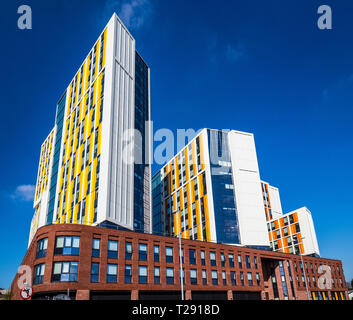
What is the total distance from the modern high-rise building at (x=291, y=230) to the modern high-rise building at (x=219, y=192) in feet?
68.7

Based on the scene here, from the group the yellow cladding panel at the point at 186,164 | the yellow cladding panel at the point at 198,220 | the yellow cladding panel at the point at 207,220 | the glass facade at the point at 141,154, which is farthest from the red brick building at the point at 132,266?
the yellow cladding panel at the point at 186,164

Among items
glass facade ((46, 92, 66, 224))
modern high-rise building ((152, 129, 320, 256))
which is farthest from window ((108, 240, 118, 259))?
glass facade ((46, 92, 66, 224))

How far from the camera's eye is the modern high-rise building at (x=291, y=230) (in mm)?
89550

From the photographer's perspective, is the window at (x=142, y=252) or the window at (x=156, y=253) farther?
the window at (x=156, y=253)

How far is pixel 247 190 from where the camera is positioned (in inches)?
3051

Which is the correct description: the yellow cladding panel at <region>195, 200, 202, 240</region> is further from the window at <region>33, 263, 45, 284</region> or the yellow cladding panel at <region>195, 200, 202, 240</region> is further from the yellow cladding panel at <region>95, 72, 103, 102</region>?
the window at <region>33, 263, 45, 284</region>

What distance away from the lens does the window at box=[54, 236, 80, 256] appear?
124 ft

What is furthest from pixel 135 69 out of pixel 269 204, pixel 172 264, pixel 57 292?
pixel 269 204

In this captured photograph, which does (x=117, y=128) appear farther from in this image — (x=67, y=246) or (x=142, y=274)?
(x=142, y=274)

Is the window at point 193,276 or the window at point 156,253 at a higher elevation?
the window at point 156,253

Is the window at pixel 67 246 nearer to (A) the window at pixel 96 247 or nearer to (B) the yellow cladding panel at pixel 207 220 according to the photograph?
(A) the window at pixel 96 247

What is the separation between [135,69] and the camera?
246 feet

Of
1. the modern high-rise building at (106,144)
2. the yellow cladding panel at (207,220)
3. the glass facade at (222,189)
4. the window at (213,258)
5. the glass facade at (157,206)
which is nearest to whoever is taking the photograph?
the window at (213,258)

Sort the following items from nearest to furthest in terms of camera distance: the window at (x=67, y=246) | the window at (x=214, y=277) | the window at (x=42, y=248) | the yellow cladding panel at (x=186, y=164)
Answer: the window at (x=67, y=246) < the window at (x=42, y=248) < the window at (x=214, y=277) < the yellow cladding panel at (x=186, y=164)
